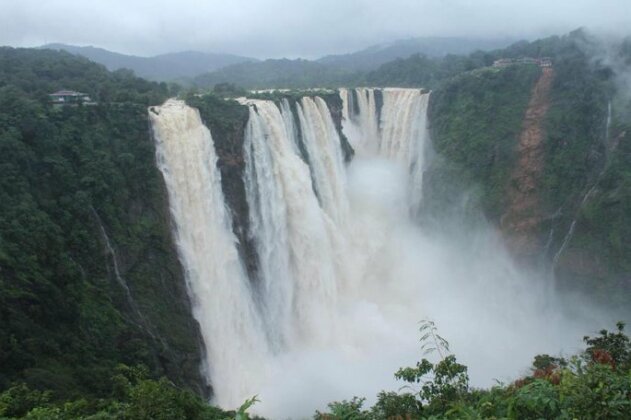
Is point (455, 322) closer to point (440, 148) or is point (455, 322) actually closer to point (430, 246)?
point (430, 246)

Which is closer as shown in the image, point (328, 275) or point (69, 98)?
point (69, 98)

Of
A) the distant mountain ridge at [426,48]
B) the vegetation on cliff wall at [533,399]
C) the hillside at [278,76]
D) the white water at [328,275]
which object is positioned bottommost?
the white water at [328,275]

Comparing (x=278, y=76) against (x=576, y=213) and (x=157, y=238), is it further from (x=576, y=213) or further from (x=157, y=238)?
(x=157, y=238)

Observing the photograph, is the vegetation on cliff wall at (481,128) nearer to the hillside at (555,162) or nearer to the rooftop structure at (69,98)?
the hillside at (555,162)

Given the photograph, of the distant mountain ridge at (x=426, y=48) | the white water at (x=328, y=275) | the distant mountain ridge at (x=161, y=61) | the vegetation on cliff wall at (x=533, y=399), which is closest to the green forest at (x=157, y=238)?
the vegetation on cliff wall at (x=533, y=399)

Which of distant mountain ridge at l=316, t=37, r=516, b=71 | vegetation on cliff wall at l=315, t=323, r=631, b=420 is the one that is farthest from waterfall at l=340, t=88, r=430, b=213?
distant mountain ridge at l=316, t=37, r=516, b=71

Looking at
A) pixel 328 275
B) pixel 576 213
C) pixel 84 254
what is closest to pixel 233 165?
pixel 328 275

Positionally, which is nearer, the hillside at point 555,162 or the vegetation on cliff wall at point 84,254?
the vegetation on cliff wall at point 84,254
